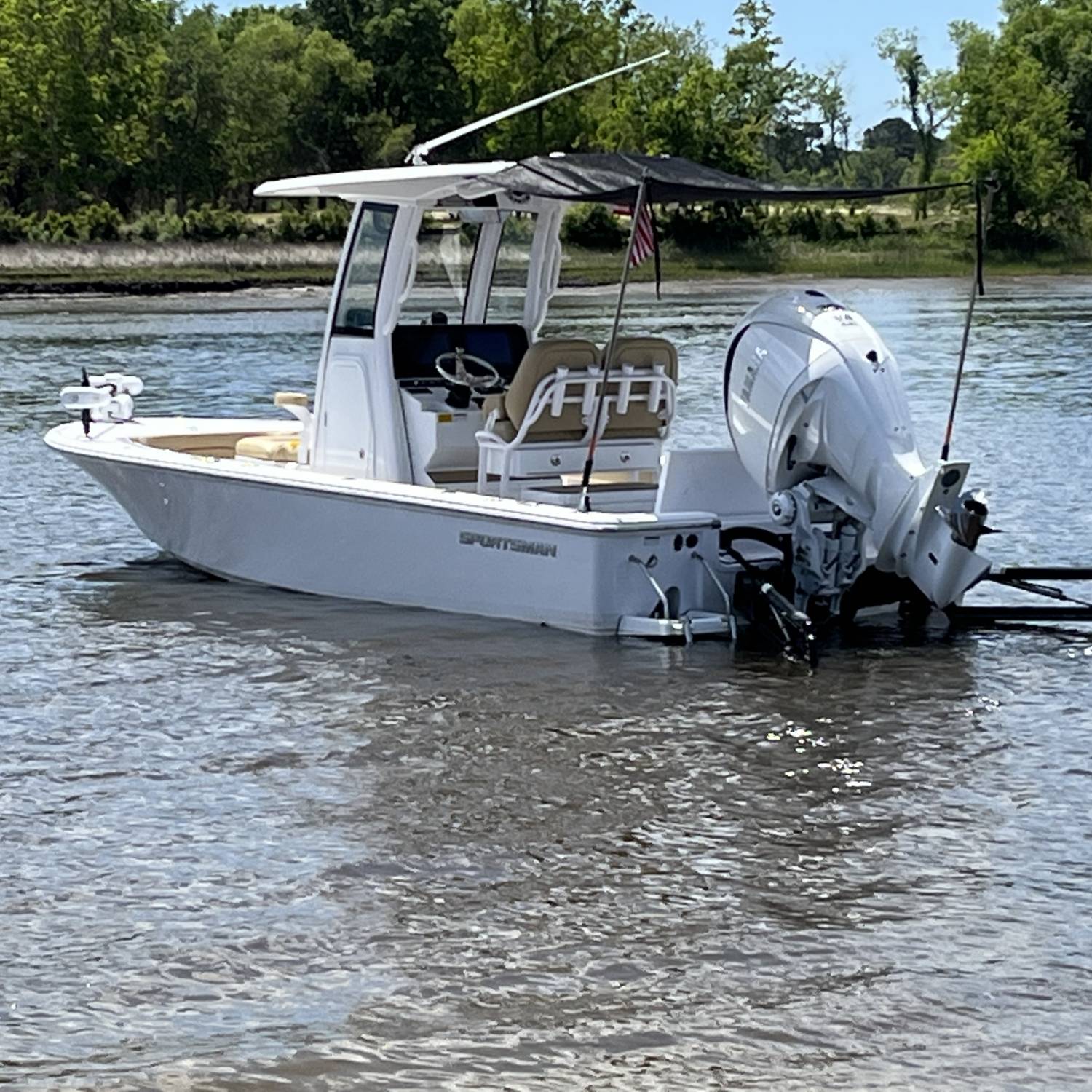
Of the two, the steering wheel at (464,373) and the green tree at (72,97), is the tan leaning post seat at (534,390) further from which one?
the green tree at (72,97)

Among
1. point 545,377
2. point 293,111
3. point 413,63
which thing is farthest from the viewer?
point 413,63

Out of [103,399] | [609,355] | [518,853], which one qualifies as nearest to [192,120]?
[103,399]

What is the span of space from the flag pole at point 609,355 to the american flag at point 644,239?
0.09 ft

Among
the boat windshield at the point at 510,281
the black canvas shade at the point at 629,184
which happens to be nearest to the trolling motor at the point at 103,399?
the boat windshield at the point at 510,281

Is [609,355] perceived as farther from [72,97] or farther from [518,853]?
[72,97]

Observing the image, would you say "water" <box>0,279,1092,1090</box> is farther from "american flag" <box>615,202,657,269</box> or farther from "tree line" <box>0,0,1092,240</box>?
"tree line" <box>0,0,1092,240</box>

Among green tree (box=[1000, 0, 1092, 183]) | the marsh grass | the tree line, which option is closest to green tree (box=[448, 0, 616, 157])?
the tree line

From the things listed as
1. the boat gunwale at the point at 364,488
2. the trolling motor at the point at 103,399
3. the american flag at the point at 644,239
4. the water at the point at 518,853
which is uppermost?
the american flag at the point at 644,239

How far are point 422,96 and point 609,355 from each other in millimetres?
97660

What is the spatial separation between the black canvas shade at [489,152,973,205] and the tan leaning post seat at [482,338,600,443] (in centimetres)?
91

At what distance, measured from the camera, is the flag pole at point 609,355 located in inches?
409

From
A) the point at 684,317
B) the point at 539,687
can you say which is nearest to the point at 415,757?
the point at 539,687

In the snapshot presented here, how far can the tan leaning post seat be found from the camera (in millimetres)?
11500

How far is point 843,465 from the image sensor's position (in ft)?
35.3
